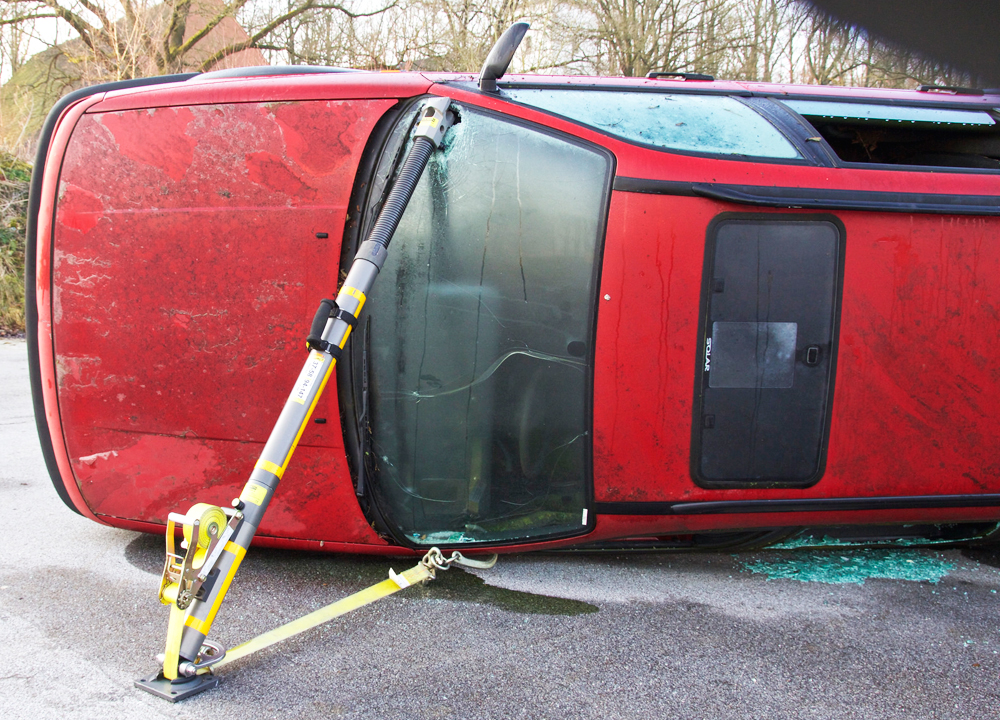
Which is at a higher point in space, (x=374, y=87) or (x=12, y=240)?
(x=374, y=87)

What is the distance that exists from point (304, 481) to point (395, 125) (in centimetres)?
123

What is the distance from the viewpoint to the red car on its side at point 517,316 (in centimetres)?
222

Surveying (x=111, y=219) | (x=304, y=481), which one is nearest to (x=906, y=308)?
(x=304, y=481)

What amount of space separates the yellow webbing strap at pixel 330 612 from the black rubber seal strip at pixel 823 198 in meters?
1.49

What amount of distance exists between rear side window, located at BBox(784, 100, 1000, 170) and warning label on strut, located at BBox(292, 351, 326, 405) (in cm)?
193

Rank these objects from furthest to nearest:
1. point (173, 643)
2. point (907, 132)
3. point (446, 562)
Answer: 1. point (907, 132)
2. point (446, 562)
3. point (173, 643)

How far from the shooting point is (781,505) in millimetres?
2309

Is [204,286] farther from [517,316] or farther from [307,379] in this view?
[517,316]

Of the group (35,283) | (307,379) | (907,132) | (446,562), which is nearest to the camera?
(307,379)

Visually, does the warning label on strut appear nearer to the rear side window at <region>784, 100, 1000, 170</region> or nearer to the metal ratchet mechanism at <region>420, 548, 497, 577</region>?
the metal ratchet mechanism at <region>420, 548, 497, 577</region>

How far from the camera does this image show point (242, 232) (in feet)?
7.45

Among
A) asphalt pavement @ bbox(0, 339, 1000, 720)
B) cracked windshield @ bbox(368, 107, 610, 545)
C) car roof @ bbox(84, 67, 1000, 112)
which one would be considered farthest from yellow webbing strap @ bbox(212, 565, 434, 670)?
car roof @ bbox(84, 67, 1000, 112)

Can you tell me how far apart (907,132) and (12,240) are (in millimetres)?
10050

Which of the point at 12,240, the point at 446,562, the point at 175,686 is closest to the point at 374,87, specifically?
the point at 446,562
